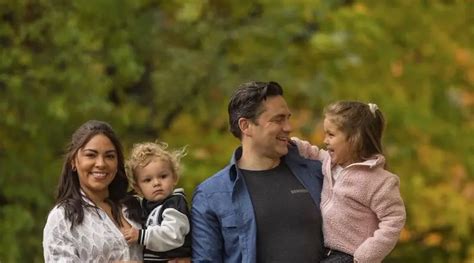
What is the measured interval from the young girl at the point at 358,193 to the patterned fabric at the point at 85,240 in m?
0.83

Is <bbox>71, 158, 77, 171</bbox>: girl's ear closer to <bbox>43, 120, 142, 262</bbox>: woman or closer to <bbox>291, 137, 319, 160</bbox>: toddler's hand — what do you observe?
<bbox>43, 120, 142, 262</bbox>: woman

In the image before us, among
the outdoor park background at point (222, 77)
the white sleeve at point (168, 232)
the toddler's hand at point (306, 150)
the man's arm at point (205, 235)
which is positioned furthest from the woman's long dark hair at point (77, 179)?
the outdoor park background at point (222, 77)

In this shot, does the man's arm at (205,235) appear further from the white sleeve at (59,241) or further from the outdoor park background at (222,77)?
the outdoor park background at (222,77)

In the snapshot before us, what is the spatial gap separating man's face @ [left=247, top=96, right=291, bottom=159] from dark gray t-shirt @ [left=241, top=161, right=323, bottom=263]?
161mm

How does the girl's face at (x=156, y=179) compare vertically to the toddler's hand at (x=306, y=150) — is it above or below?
below

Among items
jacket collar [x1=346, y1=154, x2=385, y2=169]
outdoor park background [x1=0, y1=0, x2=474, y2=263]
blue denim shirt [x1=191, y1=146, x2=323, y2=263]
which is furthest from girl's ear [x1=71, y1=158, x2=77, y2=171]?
outdoor park background [x1=0, y1=0, x2=474, y2=263]

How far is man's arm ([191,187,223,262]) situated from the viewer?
5.14 metres

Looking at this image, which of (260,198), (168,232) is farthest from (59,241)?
(260,198)

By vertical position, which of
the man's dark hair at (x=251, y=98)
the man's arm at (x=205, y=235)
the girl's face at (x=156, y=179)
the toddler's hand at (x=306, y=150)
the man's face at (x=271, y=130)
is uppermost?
the man's dark hair at (x=251, y=98)

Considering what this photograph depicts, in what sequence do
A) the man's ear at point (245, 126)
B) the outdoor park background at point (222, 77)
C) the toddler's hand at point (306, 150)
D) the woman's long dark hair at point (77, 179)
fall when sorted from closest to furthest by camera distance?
the woman's long dark hair at point (77, 179) < the man's ear at point (245, 126) < the toddler's hand at point (306, 150) < the outdoor park background at point (222, 77)

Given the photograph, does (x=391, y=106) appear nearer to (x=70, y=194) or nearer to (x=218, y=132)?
(x=218, y=132)

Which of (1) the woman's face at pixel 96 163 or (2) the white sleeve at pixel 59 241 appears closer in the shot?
(2) the white sleeve at pixel 59 241

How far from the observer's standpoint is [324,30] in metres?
13.3

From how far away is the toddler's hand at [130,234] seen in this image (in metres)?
5.00
